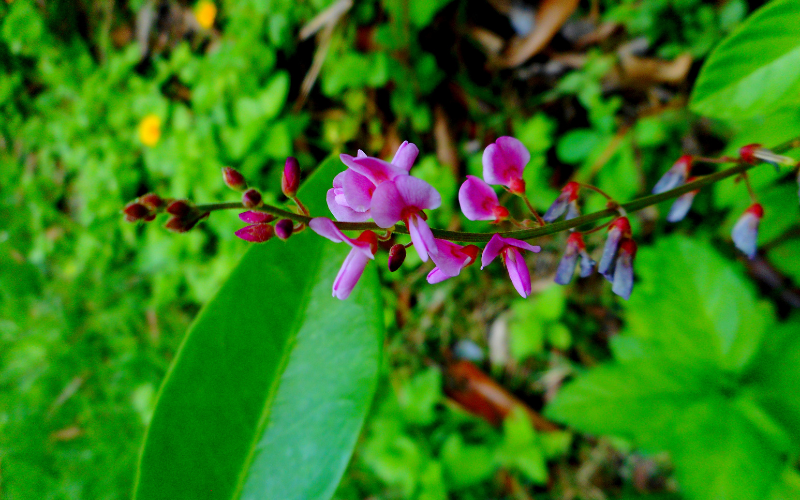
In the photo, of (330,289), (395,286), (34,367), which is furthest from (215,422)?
(34,367)

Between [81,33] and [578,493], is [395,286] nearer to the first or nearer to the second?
[578,493]

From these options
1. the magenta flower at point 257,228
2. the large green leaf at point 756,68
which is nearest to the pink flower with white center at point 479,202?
the magenta flower at point 257,228

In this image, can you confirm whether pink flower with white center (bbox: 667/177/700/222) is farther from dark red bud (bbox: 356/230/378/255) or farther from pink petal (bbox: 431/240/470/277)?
dark red bud (bbox: 356/230/378/255)

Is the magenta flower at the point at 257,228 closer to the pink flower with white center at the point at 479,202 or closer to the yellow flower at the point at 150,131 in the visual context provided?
the pink flower with white center at the point at 479,202

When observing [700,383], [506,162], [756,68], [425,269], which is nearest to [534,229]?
[506,162]

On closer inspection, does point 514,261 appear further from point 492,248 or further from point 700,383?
point 700,383
